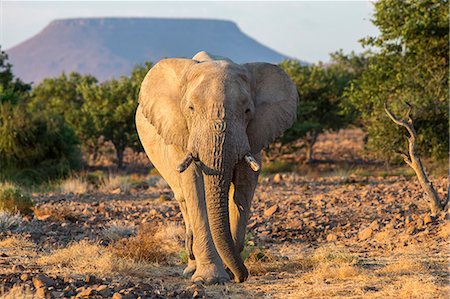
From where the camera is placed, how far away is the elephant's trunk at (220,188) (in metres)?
7.51

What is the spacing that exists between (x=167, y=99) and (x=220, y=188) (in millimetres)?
1494

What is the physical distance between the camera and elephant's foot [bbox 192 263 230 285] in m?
8.27

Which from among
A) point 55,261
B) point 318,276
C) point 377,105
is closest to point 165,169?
point 55,261

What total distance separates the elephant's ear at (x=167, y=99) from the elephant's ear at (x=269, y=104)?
0.77 meters

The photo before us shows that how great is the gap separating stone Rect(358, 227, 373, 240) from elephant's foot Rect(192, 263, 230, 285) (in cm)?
389

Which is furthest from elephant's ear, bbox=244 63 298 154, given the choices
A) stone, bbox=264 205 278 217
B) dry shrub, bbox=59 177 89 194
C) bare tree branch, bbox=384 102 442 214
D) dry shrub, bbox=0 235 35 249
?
dry shrub, bbox=59 177 89 194

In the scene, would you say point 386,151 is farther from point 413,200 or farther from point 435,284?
point 435,284

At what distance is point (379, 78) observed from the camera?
1967 cm

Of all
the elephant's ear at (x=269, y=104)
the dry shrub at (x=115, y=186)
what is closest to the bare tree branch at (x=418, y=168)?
the elephant's ear at (x=269, y=104)

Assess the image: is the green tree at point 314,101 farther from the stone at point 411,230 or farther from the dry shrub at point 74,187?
the stone at point 411,230

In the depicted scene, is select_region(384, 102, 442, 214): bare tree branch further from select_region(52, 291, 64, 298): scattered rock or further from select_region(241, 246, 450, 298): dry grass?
select_region(52, 291, 64, 298): scattered rock

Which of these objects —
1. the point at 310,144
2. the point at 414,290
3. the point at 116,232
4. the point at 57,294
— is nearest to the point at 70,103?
the point at 310,144

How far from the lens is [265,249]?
35.6 ft

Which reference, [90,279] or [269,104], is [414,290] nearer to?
[269,104]
